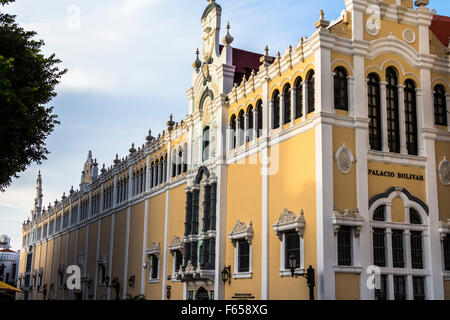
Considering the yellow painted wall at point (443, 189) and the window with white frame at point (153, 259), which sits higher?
the yellow painted wall at point (443, 189)

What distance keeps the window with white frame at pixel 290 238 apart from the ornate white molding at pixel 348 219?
1.57 metres

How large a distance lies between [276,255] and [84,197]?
3788 centimetres

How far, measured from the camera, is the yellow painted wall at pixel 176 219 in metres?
34.2

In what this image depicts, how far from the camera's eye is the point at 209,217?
101ft

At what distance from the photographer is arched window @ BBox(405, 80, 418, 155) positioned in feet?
79.2

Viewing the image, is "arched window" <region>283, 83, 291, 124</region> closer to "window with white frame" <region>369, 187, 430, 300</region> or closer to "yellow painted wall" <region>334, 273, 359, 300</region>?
"window with white frame" <region>369, 187, 430, 300</region>

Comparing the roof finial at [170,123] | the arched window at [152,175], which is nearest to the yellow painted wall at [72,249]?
the arched window at [152,175]

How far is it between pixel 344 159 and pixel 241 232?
7055 millimetres

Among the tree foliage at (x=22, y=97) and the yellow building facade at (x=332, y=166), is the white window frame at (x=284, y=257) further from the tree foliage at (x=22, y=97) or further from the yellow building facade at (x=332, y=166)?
the tree foliage at (x=22, y=97)

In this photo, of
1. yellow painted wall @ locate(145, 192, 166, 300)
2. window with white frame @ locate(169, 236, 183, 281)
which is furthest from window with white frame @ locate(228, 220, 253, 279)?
yellow painted wall @ locate(145, 192, 166, 300)

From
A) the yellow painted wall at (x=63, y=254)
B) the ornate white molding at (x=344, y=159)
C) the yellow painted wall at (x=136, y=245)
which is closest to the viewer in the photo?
the ornate white molding at (x=344, y=159)
